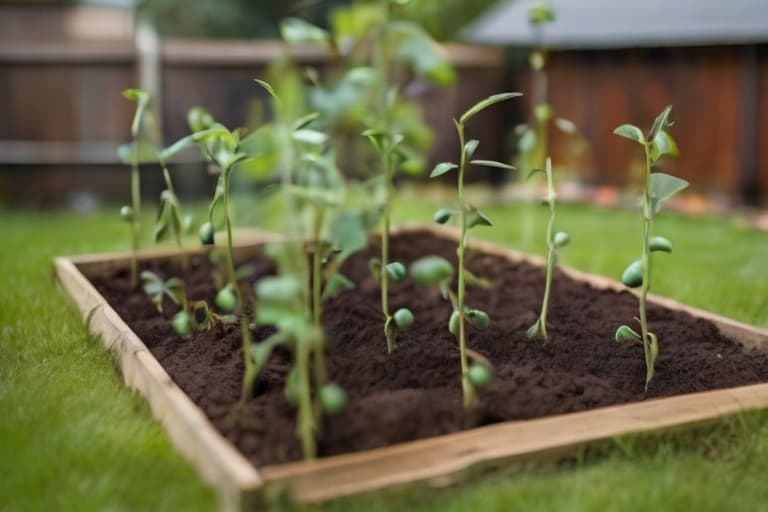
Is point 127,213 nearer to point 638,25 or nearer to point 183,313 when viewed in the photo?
point 183,313

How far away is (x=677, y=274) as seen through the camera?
4.02 meters

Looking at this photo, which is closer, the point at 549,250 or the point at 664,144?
the point at 664,144

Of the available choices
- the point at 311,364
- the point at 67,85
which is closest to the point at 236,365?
A: the point at 311,364

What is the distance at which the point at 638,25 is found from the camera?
632cm

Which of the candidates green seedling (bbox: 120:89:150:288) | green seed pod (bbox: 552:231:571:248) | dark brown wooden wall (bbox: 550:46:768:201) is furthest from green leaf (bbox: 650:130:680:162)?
dark brown wooden wall (bbox: 550:46:768:201)

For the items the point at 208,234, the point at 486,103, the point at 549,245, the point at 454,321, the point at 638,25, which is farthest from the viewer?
the point at 638,25

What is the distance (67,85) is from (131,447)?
5.18 meters

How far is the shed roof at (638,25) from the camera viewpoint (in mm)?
5750

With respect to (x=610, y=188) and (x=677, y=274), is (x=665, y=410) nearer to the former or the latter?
(x=677, y=274)

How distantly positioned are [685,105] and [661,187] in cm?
439

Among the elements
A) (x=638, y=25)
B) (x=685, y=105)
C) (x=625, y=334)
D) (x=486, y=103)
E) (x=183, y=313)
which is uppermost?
(x=638, y=25)

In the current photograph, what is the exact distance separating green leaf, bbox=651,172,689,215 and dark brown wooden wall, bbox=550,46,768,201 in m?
4.08

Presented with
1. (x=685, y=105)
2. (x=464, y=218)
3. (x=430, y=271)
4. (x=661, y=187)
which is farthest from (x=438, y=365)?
(x=685, y=105)

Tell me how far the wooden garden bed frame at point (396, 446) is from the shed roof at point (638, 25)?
4055 millimetres
